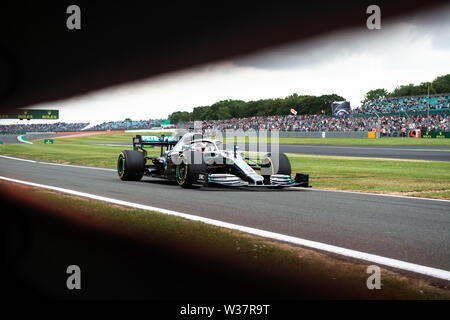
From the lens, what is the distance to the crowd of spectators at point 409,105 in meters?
47.2

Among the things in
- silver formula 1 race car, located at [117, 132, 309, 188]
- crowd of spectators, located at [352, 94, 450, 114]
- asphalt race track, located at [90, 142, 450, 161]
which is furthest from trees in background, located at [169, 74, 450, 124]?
silver formula 1 race car, located at [117, 132, 309, 188]

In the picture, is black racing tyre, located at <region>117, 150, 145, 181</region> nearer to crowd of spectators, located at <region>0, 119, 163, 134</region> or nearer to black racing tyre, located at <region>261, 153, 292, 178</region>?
black racing tyre, located at <region>261, 153, 292, 178</region>

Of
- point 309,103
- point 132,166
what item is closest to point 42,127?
point 309,103

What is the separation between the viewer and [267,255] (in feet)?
13.8

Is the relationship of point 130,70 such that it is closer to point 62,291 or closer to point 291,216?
point 62,291

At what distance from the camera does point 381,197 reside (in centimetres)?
858

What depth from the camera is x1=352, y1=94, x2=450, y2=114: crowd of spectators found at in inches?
1860

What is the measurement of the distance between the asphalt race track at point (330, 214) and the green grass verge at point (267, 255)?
24.7 inches

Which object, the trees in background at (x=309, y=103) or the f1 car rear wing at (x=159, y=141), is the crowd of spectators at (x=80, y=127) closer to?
the trees in background at (x=309, y=103)

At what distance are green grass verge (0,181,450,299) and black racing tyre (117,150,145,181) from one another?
204 inches

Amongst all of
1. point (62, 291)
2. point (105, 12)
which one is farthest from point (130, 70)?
point (62, 291)

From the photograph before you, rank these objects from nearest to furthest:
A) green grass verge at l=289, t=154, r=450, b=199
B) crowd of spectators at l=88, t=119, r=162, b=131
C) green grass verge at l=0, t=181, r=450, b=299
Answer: green grass verge at l=0, t=181, r=450, b=299
green grass verge at l=289, t=154, r=450, b=199
crowd of spectators at l=88, t=119, r=162, b=131
